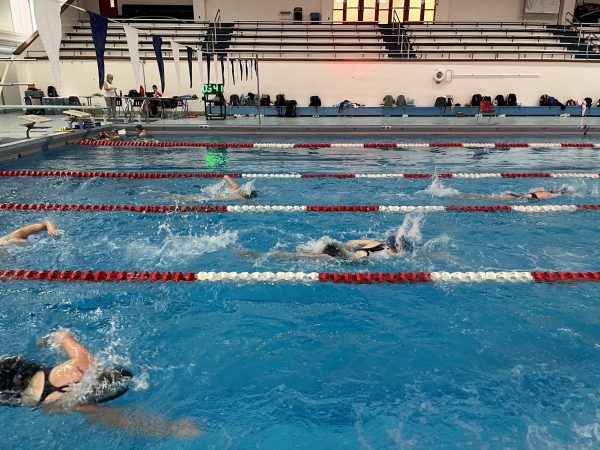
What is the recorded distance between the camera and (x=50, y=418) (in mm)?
2264

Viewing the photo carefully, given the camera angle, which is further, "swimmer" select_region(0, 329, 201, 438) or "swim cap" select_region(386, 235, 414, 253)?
"swim cap" select_region(386, 235, 414, 253)

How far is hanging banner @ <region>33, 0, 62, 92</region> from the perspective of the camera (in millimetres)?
5211

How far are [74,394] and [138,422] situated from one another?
35 centimetres

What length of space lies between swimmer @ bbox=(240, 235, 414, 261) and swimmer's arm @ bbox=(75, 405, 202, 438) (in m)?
1.97

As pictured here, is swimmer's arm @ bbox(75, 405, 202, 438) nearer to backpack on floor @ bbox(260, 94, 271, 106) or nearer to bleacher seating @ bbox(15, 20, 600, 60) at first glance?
backpack on floor @ bbox(260, 94, 271, 106)

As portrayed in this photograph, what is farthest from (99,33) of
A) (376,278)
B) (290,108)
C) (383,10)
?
(383,10)

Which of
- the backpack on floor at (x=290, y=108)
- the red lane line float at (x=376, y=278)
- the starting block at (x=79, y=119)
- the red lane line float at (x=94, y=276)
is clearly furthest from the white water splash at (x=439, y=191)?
the backpack on floor at (x=290, y=108)

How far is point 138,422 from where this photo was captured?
2.28 meters

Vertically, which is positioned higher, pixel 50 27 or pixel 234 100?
pixel 50 27

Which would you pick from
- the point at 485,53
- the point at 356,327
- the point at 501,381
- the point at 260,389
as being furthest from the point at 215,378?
the point at 485,53

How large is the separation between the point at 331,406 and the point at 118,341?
1.40 meters

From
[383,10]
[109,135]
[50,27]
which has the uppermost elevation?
[383,10]

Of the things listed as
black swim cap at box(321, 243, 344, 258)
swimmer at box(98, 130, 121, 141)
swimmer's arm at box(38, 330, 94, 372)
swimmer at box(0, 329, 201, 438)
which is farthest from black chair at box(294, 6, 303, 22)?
swimmer at box(0, 329, 201, 438)

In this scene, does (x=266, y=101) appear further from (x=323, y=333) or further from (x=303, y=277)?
(x=323, y=333)
